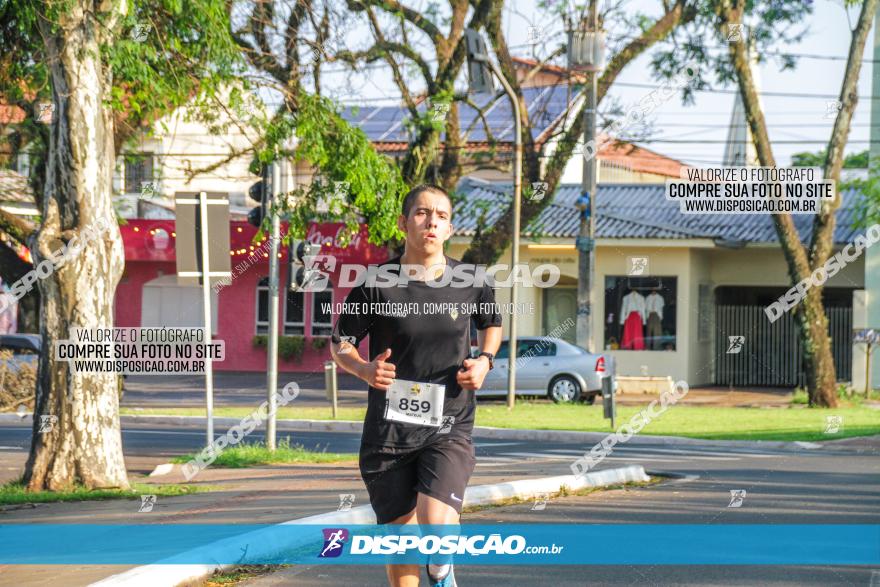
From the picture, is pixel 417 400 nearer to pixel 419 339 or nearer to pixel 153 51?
pixel 419 339

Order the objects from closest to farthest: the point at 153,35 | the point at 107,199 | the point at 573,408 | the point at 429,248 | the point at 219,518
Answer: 1. the point at 429,248
2. the point at 219,518
3. the point at 107,199
4. the point at 153,35
5. the point at 573,408

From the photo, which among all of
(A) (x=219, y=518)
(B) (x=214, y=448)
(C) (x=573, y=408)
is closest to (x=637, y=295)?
(C) (x=573, y=408)

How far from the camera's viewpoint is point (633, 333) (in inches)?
1355

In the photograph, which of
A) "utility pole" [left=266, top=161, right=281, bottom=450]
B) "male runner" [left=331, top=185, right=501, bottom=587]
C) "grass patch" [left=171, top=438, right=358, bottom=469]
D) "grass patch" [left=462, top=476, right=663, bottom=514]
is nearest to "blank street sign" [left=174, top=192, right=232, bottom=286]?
"utility pole" [left=266, top=161, right=281, bottom=450]

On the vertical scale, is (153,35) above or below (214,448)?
above

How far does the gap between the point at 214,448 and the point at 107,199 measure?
472cm

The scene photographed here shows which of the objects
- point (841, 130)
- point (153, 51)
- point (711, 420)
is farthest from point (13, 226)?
point (841, 130)

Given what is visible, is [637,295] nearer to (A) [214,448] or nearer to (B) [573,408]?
(B) [573,408]

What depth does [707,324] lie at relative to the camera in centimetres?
3531

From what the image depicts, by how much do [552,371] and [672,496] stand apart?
1635 cm

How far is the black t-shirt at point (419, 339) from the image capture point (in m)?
5.23

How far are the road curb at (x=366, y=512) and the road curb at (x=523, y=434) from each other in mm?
6119

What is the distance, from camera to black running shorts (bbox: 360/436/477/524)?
17.1 ft

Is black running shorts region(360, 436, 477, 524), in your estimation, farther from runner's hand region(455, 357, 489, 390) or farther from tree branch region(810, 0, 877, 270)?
tree branch region(810, 0, 877, 270)
